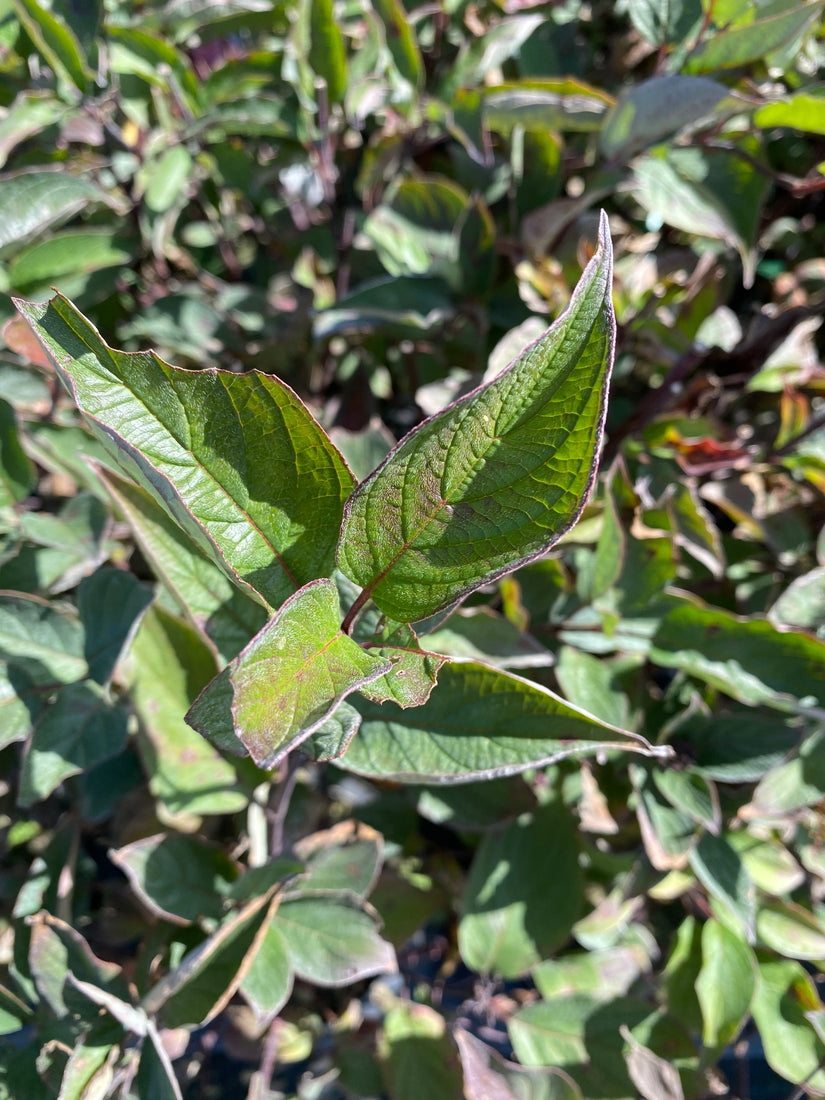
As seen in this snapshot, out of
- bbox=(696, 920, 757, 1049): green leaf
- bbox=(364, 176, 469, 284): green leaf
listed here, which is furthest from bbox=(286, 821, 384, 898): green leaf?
bbox=(364, 176, 469, 284): green leaf

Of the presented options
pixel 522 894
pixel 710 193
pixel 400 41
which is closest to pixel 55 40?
pixel 400 41

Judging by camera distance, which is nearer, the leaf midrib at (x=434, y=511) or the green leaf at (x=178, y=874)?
the leaf midrib at (x=434, y=511)

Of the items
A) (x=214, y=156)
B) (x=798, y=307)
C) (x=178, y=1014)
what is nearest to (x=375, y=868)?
(x=178, y=1014)

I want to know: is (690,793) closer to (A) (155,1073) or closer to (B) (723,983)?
(B) (723,983)

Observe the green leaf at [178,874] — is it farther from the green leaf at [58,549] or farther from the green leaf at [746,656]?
the green leaf at [746,656]

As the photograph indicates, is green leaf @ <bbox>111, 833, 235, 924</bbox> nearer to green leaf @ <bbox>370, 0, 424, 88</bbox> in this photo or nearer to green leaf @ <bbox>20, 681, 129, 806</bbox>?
green leaf @ <bbox>20, 681, 129, 806</bbox>

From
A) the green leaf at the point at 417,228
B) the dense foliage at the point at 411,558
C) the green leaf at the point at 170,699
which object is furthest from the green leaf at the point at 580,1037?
the green leaf at the point at 417,228

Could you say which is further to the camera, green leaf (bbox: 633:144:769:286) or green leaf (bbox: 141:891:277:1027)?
green leaf (bbox: 633:144:769:286)
